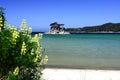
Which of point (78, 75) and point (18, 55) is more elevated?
point (18, 55)

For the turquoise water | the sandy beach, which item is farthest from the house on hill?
the sandy beach

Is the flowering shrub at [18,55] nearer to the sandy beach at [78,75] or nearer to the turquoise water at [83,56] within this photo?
the sandy beach at [78,75]

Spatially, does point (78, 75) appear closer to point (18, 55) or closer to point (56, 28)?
point (18, 55)

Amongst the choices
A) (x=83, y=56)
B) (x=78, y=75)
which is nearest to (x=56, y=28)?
(x=83, y=56)

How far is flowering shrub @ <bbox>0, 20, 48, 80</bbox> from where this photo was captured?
511cm

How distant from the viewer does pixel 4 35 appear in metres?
5.25

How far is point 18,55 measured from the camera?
17.1 feet

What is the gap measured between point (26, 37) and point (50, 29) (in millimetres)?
135111

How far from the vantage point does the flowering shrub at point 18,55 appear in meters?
5.11

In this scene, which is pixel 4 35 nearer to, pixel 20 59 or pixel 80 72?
pixel 20 59

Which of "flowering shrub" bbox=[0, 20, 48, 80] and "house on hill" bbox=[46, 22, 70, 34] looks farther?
"house on hill" bbox=[46, 22, 70, 34]

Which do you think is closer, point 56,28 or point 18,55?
point 18,55

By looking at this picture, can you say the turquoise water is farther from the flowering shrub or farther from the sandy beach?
the flowering shrub

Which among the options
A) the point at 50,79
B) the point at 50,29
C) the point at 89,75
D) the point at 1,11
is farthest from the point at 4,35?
the point at 50,29
